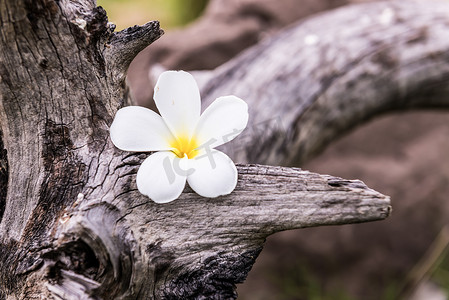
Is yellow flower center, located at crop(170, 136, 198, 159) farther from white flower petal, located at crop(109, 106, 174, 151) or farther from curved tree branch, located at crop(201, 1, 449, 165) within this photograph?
curved tree branch, located at crop(201, 1, 449, 165)

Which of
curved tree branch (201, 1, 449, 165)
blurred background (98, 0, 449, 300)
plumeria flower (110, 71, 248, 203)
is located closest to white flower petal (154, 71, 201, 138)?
plumeria flower (110, 71, 248, 203)

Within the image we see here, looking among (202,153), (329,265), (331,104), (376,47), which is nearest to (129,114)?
(202,153)

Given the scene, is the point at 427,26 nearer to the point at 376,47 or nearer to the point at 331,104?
the point at 376,47

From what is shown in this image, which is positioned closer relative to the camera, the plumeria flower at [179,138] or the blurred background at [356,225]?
the plumeria flower at [179,138]

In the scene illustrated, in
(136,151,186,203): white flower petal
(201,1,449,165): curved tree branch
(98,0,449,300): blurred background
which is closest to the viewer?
(136,151,186,203): white flower petal

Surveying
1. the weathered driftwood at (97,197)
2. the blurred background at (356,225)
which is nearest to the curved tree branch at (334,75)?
the blurred background at (356,225)

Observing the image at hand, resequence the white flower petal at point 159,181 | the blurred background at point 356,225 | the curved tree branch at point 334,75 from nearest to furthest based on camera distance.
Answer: the white flower petal at point 159,181, the curved tree branch at point 334,75, the blurred background at point 356,225

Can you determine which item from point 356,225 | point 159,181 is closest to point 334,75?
point 356,225

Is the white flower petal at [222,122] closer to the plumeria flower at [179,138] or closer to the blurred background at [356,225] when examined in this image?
the plumeria flower at [179,138]
